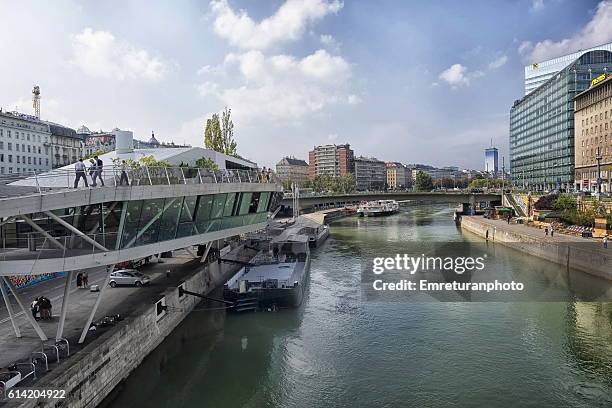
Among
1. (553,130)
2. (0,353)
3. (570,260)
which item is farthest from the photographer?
(553,130)

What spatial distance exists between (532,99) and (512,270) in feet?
353

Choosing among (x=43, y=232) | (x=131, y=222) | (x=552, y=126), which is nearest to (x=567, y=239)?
(x=131, y=222)

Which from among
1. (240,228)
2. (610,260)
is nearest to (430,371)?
(240,228)

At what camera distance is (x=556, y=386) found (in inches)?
802

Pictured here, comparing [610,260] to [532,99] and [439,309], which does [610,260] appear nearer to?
[439,309]

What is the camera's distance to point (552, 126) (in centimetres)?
11981

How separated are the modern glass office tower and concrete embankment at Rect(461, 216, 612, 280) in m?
58.3

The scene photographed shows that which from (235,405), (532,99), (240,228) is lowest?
(235,405)

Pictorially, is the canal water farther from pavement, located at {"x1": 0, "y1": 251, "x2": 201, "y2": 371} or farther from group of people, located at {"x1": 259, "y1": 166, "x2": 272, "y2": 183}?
group of people, located at {"x1": 259, "y1": 166, "x2": 272, "y2": 183}

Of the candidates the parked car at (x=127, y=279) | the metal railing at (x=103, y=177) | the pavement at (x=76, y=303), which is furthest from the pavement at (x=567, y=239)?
the parked car at (x=127, y=279)

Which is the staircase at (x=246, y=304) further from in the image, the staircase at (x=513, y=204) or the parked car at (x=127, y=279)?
the staircase at (x=513, y=204)

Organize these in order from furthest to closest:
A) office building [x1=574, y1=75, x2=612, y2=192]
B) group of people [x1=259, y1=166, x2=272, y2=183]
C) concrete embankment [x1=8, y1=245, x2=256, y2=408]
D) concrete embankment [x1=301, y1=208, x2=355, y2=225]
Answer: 1. concrete embankment [x1=301, y1=208, x2=355, y2=225]
2. office building [x1=574, y1=75, x2=612, y2=192]
3. group of people [x1=259, y1=166, x2=272, y2=183]
4. concrete embankment [x1=8, y1=245, x2=256, y2=408]

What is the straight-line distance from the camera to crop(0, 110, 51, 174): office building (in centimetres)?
8250

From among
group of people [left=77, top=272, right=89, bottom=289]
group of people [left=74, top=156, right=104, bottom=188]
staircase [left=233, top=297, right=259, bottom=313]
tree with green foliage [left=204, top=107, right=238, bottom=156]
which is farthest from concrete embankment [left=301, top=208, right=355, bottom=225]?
group of people [left=74, top=156, right=104, bottom=188]
